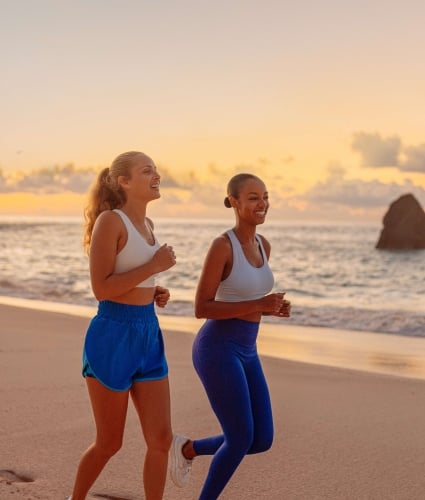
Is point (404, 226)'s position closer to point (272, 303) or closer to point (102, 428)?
point (272, 303)

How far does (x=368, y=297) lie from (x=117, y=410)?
82.7 feet

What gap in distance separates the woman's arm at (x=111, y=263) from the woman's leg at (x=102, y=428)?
0.45 meters

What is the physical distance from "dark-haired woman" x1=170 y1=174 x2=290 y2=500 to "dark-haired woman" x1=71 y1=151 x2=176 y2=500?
326 mm

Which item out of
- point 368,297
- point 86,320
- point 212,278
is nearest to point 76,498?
point 212,278

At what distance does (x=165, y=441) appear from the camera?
3.56m

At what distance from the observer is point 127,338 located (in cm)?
355

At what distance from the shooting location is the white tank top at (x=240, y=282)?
3.90 metres

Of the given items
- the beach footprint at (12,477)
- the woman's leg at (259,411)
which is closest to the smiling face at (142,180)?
the woman's leg at (259,411)

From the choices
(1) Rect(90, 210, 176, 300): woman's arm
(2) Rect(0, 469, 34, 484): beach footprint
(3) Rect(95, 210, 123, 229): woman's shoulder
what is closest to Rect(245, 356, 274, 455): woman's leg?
(1) Rect(90, 210, 176, 300): woman's arm

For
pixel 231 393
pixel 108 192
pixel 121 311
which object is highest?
pixel 108 192

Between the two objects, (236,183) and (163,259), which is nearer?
(163,259)

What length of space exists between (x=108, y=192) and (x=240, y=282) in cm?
83

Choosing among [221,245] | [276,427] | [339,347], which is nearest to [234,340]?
[221,245]

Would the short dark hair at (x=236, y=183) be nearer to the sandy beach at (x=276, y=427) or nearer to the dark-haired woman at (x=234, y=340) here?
the dark-haired woman at (x=234, y=340)
